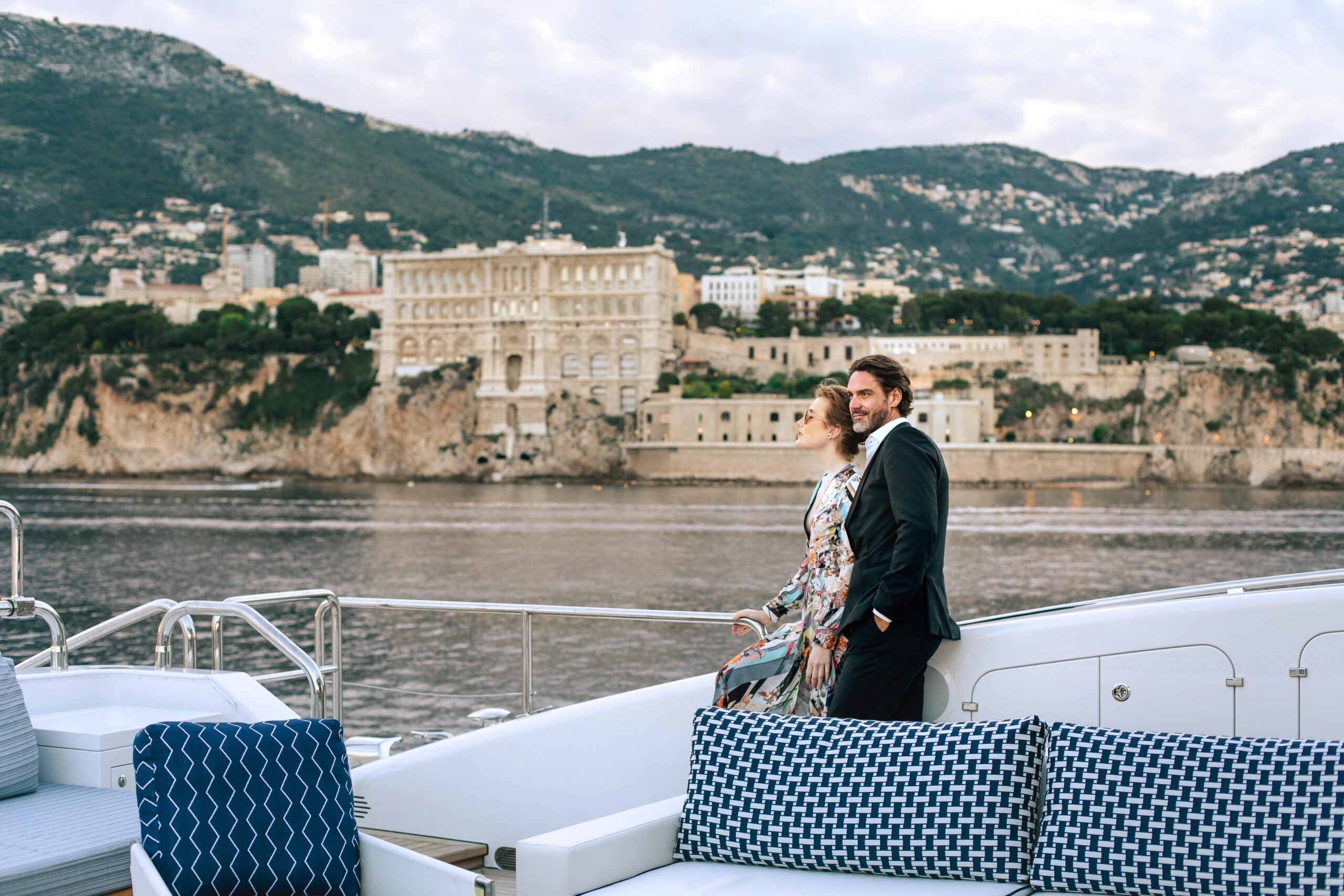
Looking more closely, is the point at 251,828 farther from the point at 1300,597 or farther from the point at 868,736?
the point at 1300,597

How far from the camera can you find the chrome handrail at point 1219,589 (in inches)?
92.2

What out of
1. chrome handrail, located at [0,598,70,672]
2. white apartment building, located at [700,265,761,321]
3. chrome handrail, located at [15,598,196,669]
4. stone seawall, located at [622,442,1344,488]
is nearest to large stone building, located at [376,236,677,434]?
stone seawall, located at [622,442,1344,488]

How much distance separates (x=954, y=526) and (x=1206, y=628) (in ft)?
113

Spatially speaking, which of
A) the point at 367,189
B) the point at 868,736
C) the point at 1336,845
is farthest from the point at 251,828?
the point at 367,189

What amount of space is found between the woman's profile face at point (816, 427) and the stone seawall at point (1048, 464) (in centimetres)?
5022

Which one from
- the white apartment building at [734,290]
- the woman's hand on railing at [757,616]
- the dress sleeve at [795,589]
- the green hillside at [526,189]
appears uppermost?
the green hillside at [526,189]

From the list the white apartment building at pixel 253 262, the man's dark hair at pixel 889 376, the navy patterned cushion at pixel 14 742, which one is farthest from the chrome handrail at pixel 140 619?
the white apartment building at pixel 253 262

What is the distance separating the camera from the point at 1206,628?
2.34 m

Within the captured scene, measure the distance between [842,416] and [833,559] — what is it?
1.05 feet

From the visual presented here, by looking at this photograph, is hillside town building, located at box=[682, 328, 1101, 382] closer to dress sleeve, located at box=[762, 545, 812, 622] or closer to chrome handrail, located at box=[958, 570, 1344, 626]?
dress sleeve, located at box=[762, 545, 812, 622]

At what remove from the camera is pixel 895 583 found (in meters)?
2.44

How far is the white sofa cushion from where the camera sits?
215cm

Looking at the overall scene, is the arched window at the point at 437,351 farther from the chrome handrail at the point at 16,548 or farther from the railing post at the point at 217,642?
the chrome handrail at the point at 16,548

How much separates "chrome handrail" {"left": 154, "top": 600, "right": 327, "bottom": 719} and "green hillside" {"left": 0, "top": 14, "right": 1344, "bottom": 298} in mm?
102772
